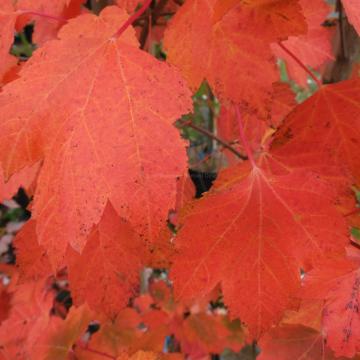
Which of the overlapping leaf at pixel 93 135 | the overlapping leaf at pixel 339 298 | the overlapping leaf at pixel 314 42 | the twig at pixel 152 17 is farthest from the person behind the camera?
the overlapping leaf at pixel 314 42

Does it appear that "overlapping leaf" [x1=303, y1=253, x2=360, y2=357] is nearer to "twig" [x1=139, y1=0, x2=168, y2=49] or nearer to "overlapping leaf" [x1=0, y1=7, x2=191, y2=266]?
"overlapping leaf" [x1=0, y1=7, x2=191, y2=266]

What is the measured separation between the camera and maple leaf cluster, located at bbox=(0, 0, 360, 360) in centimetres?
43

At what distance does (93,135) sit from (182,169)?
10cm

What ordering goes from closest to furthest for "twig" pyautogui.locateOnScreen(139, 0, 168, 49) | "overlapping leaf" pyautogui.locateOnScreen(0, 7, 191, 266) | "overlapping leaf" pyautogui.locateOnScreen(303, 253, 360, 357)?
1. "overlapping leaf" pyautogui.locateOnScreen(0, 7, 191, 266)
2. "overlapping leaf" pyautogui.locateOnScreen(303, 253, 360, 357)
3. "twig" pyautogui.locateOnScreen(139, 0, 168, 49)

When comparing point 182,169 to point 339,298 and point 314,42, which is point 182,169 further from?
point 314,42

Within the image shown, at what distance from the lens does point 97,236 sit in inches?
24.0

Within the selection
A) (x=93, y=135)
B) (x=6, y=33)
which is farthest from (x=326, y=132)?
(x=6, y=33)

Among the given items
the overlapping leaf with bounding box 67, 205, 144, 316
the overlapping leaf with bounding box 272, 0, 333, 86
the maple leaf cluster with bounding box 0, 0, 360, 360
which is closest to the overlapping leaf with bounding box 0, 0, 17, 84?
the maple leaf cluster with bounding box 0, 0, 360, 360

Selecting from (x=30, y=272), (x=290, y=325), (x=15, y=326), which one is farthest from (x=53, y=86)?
(x=15, y=326)

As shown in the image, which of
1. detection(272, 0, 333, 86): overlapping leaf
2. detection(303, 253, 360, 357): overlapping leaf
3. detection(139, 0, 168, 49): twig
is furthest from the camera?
detection(272, 0, 333, 86): overlapping leaf

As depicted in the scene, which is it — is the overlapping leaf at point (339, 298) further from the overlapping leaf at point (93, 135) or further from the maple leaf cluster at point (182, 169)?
the overlapping leaf at point (93, 135)

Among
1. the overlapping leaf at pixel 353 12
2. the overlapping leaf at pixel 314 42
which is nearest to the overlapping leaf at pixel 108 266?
the overlapping leaf at pixel 353 12

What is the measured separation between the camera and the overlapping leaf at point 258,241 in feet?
1.58

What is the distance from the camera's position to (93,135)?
1.44ft
